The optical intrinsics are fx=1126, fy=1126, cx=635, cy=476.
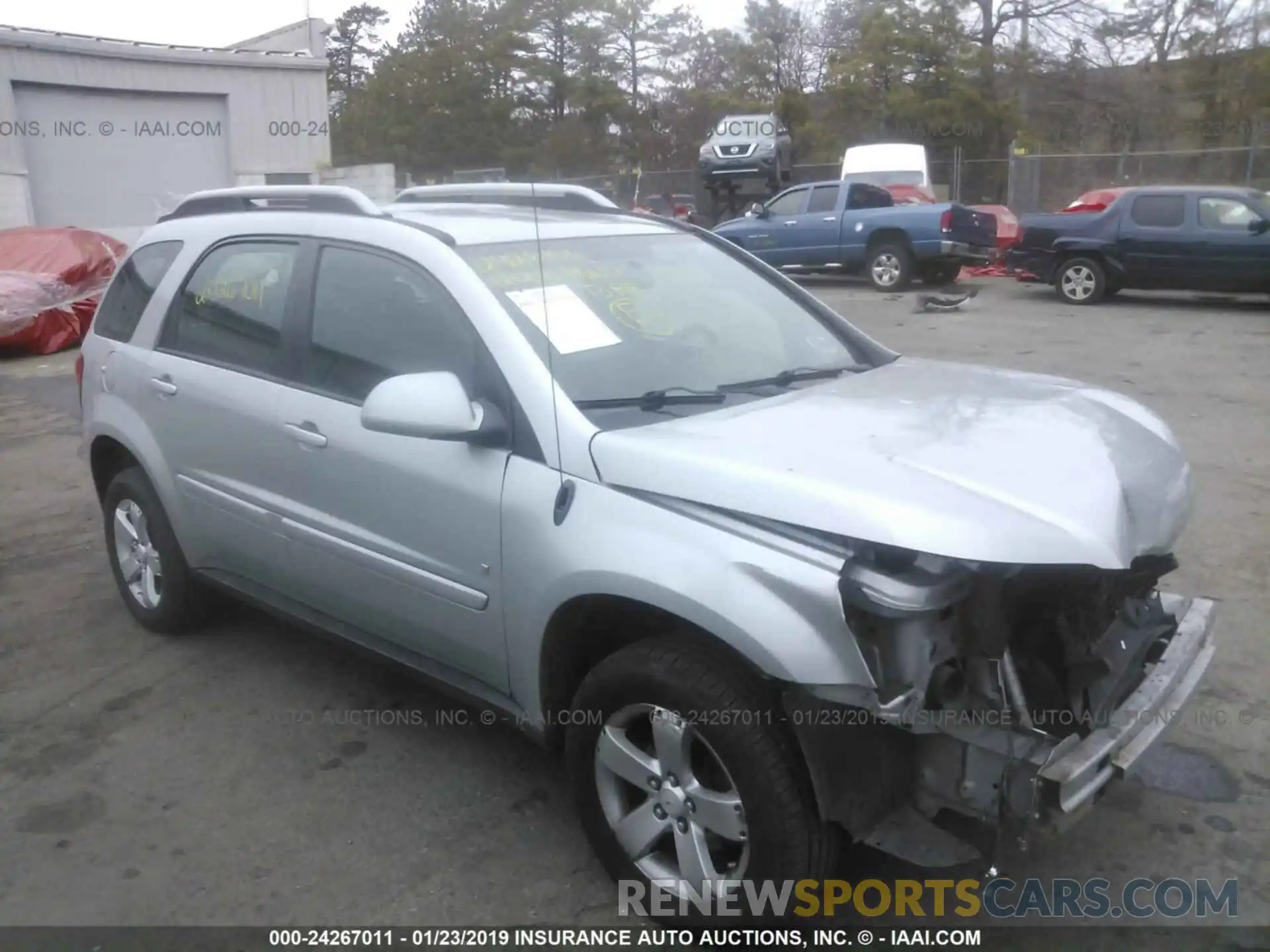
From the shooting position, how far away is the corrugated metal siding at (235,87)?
77.7ft

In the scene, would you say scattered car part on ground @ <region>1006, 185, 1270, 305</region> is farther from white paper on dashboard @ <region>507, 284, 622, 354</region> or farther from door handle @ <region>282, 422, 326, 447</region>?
door handle @ <region>282, 422, 326, 447</region>

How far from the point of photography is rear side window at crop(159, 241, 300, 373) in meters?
3.88

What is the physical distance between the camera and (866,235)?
16.3m

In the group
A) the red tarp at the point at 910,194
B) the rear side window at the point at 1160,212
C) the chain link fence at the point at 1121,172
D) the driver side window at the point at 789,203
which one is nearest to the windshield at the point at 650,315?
the rear side window at the point at 1160,212

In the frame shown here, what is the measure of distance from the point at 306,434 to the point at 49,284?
11.9 metres

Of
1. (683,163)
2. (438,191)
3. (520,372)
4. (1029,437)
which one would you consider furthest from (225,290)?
(683,163)

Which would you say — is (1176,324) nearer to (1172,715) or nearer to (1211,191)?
(1211,191)

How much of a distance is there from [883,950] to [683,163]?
1446 centimetres

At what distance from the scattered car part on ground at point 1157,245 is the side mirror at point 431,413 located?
42.5ft

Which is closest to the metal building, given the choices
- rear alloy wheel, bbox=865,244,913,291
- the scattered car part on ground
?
rear alloy wheel, bbox=865,244,913,291

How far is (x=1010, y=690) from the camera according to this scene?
256 cm

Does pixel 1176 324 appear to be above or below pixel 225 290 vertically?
below

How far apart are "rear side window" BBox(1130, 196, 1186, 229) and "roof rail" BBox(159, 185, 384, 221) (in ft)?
40.6

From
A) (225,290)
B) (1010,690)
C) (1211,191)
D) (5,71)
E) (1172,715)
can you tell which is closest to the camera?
(1010,690)
